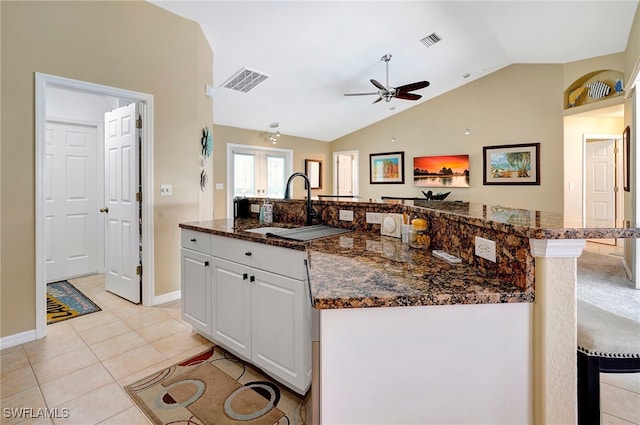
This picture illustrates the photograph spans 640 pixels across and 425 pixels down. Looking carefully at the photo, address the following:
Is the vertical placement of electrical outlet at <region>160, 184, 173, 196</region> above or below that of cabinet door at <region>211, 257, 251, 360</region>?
above

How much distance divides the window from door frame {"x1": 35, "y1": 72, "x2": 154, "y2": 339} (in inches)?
125

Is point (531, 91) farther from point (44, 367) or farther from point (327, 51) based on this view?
point (44, 367)

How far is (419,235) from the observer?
157 cm

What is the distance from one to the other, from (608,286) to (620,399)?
8.40ft

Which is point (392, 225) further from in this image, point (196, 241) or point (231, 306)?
point (196, 241)

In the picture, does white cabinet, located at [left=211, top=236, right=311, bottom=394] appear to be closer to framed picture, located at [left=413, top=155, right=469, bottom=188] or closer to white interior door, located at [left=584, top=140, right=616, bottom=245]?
framed picture, located at [left=413, top=155, right=469, bottom=188]

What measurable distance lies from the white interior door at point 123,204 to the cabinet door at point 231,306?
1.49 m

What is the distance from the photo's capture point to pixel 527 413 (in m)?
0.93

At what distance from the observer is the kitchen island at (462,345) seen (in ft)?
2.91

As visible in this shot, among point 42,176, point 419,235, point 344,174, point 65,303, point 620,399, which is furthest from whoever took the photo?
point 344,174

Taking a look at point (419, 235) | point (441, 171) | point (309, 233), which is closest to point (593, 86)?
point (441, 171)

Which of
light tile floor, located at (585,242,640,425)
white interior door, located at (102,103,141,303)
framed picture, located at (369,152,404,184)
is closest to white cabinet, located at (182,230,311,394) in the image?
white interior door, located at (102,103,141,303)

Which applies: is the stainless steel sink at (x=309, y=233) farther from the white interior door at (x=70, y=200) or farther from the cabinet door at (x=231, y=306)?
the white interior door at (x=70, y=200)

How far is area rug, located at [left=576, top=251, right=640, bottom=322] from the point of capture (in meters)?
2.99
